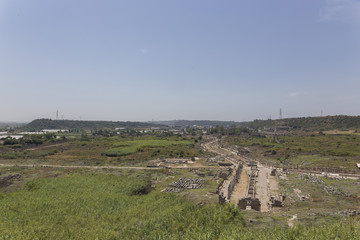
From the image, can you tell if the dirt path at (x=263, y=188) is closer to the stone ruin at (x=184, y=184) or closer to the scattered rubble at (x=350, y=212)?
the scattered rubble at (x=350, y=212)

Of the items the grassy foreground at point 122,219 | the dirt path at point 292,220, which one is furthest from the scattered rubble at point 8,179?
the dirt path at point 292,220

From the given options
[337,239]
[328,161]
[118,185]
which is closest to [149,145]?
[118,185]

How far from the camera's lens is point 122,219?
96.5ft

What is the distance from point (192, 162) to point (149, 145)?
4431cm

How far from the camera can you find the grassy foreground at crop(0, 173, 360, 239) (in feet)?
69.7

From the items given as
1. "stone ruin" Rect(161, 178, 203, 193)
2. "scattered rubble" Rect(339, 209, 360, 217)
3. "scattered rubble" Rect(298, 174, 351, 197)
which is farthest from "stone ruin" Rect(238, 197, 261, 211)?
"scattered rubble" Rect(298, 174, 351, 197)

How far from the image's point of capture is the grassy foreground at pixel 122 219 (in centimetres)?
2125

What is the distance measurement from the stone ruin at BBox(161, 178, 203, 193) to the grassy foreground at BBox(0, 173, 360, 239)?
4.28 m

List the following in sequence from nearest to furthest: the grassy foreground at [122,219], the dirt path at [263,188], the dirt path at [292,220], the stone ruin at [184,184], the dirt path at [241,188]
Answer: the grassy foreground at [122,219] → the dirt path at [292,220] → the dirt path at [263,188] → the dirt path at [241,188] → the stone ruin at [184,184]

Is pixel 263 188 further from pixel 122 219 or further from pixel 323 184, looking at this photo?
pixel 122 219

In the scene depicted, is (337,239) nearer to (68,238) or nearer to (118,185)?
(68,238)

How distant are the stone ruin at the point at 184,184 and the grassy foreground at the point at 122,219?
428 centimetres

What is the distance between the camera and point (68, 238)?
23.3 metres

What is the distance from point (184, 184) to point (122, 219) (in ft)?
70.4
